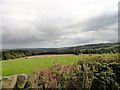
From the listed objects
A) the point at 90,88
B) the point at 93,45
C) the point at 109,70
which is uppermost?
the point at 93,45

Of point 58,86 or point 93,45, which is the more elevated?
point 93,45

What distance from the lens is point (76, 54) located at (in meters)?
10.6

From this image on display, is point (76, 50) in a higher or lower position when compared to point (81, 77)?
higher

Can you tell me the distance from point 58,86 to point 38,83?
627 mm

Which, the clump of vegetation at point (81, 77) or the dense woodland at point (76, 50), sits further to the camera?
the dense woodland at point (76, 50)

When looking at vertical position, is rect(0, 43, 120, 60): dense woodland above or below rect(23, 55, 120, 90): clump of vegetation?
above

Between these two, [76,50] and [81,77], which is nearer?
[81,77]

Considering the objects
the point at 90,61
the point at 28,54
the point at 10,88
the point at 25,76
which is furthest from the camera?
the point at 28,54

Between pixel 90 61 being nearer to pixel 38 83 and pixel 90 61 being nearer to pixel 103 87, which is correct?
pixel 103 87

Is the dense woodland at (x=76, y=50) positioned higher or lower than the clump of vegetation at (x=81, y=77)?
higher

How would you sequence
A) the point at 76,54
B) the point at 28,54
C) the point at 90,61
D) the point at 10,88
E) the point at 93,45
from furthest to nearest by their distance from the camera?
the point at 28,54 → the point at 93,45 → the point at 76,54 → the point at 90,61 → the point at 10,88

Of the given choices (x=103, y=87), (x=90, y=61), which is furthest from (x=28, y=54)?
(x=103, y=87)

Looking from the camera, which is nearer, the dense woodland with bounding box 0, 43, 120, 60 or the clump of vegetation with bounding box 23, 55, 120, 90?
the clump of vegetation with bounding box 23, 55, 120, 90

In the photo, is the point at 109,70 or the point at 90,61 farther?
the point at 90,61
